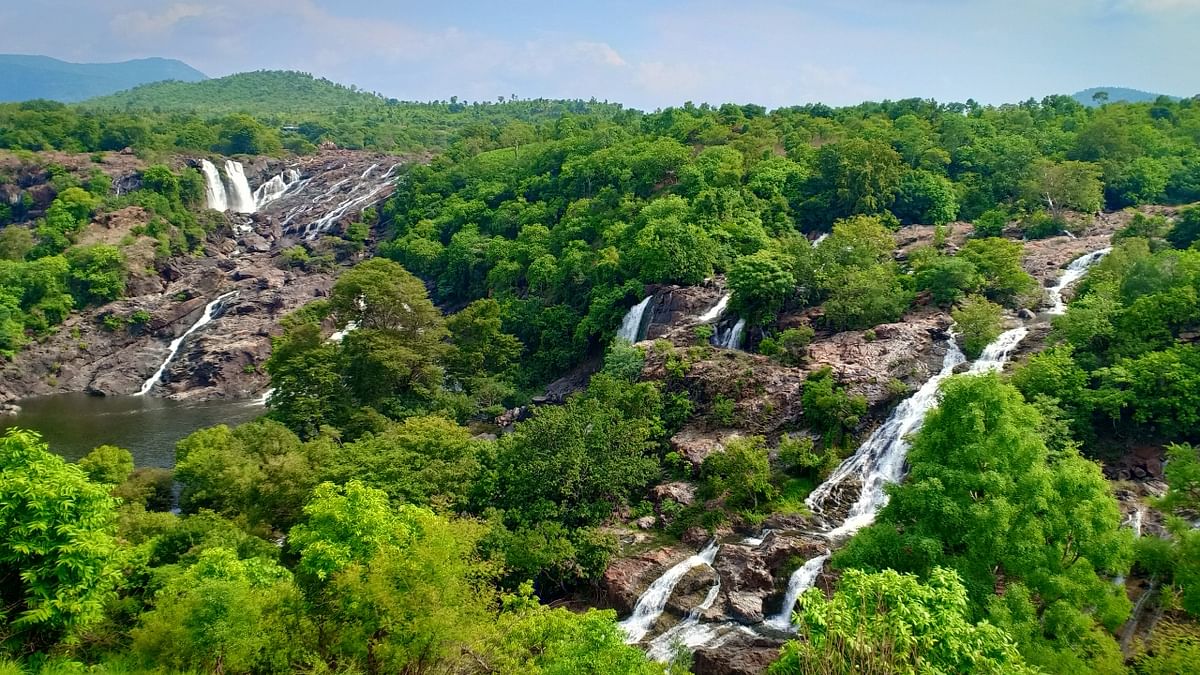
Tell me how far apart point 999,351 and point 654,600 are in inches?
719

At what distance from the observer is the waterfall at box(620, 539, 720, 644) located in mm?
20453

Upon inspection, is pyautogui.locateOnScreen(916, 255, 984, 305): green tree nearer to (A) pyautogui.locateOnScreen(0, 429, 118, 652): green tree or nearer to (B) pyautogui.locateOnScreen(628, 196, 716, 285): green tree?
(B) pyautogui.locateOnScreen(628, 196, 716, 285): green tree

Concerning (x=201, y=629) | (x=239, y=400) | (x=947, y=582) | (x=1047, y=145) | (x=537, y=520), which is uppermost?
(x=1047, y=145)

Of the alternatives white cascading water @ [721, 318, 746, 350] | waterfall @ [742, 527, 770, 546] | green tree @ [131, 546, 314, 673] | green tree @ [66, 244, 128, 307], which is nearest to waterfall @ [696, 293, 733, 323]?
white cascading water @ [721, 318, 746, 350]

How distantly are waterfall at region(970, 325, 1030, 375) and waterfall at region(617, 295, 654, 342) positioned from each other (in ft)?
58.6

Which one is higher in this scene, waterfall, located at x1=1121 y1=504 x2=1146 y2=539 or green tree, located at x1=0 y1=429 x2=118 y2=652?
green tree, located at x1=0 y1=429 x2=118 y2=652

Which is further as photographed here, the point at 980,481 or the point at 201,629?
the point at 980,481

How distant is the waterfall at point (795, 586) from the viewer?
19.7 metres

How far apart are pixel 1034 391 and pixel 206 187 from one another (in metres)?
85.4

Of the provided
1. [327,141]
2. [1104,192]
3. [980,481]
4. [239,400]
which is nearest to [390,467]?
[980,481]

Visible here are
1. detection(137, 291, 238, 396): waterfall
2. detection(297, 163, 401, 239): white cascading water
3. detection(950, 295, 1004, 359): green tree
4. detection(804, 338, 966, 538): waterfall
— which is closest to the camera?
detection(804, 338, 966, 538): waterfall

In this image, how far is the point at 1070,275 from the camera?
114 ft

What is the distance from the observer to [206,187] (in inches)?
3140

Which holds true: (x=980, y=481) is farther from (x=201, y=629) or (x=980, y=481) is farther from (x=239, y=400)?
(x=239, y=400)
